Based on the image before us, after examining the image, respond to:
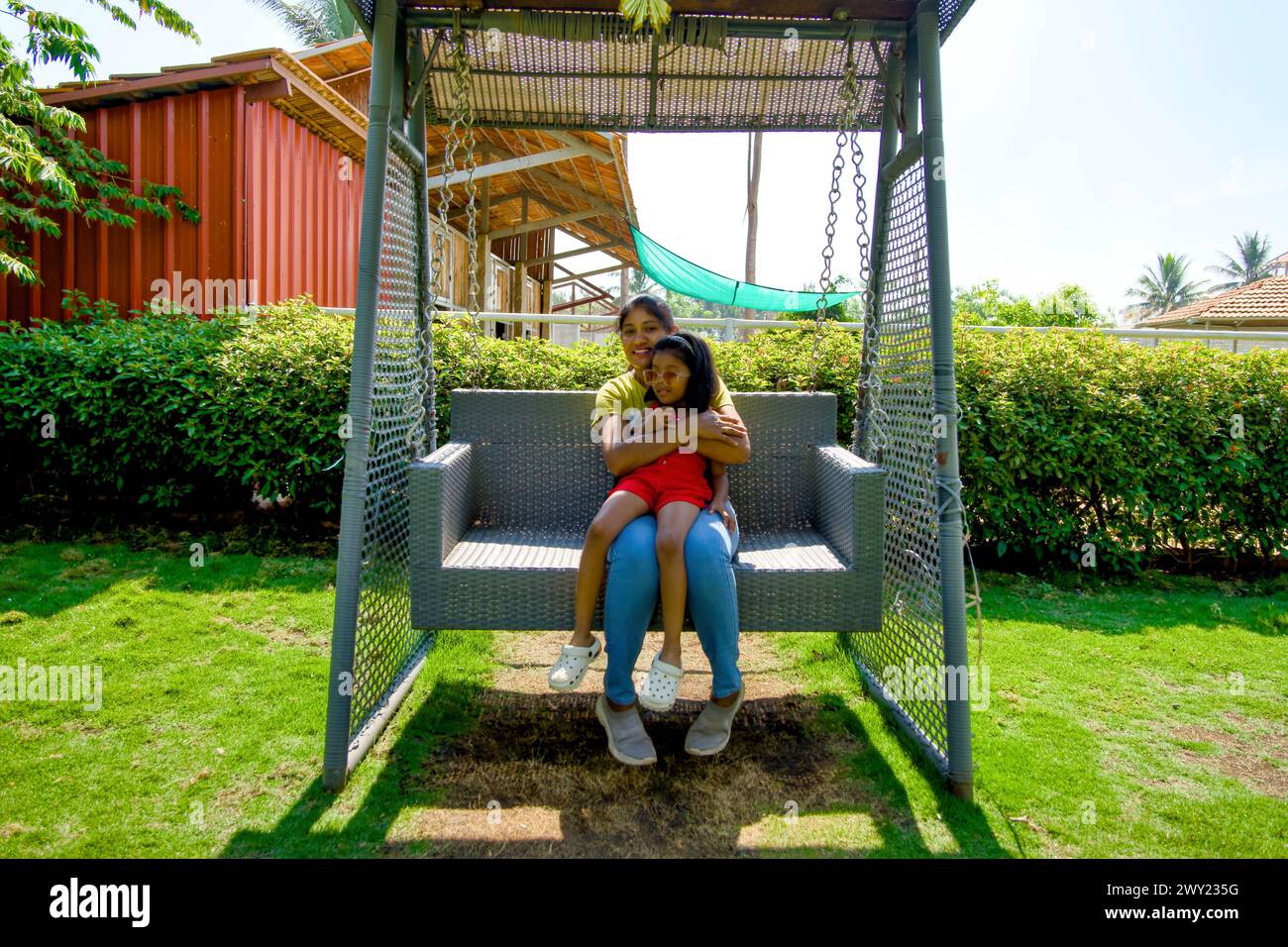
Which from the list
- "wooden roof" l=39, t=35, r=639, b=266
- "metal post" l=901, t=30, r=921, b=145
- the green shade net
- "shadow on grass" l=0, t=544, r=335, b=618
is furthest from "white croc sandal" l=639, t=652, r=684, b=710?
the green shade net

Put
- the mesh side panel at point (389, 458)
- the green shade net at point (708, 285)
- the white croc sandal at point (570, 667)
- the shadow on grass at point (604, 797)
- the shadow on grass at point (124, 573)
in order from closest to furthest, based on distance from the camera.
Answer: the shadow on grass at point (604, 797) < the white croc sandal at point (570, 667) < the mesh side panel at point (389, 458) < the shadow on grass at point (124, 573) < the green shade net at point (708, 285)

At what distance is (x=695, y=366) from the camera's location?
2500 millimetres

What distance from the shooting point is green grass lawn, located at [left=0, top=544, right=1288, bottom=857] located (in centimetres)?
194

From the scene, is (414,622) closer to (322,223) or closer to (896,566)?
(896,566)

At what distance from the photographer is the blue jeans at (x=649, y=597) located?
2.18 metres

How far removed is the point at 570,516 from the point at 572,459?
22 centimetres

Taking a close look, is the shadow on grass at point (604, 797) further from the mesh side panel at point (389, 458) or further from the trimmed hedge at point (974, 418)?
the trimmed hedge at point (974, 418)

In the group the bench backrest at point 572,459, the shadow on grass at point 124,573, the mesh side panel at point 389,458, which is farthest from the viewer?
the shadow on grass at point 124,573

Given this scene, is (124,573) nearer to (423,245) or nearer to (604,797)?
(423,245)

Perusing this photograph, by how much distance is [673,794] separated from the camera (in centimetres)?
217

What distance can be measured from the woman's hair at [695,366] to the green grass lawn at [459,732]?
1.14 metres

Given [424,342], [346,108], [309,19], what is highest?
[309,19]

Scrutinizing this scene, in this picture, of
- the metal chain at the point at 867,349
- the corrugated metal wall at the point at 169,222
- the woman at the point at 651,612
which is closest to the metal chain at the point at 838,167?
the metal chain at the point at 867,349

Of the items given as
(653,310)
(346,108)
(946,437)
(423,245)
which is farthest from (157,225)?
(946,437)
